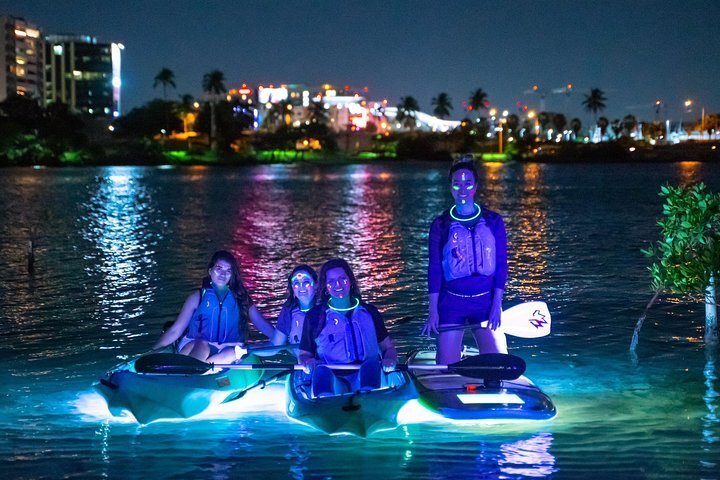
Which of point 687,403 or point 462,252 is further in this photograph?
point 687,403

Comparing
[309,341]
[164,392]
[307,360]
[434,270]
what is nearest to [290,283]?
[309,341]

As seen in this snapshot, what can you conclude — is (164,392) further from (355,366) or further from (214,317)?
(355,366)

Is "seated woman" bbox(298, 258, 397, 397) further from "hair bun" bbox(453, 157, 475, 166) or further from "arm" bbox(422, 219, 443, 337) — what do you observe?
"hair bun" bbox(453, 157, 475, 166)

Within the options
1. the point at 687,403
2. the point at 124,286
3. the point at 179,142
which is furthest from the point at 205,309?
the point at 179,142

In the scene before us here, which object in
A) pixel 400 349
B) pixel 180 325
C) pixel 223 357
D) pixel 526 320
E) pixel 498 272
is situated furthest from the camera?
pixel 400 349

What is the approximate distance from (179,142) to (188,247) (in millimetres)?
154689

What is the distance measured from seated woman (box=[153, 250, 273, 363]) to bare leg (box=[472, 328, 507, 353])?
2.84 metres

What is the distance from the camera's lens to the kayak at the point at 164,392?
1027cm

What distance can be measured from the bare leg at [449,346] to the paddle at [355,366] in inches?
4.5

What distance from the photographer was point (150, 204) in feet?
195

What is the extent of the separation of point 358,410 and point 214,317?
246 cm

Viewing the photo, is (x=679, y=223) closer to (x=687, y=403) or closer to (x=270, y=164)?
(x=687, y=403)

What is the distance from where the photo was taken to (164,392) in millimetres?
10281

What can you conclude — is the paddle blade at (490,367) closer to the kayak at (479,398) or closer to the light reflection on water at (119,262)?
the kayak at (479,398)
